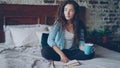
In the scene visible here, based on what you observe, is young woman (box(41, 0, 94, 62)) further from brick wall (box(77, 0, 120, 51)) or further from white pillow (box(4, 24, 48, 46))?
brick wall (box(77, 0, 120, 51))

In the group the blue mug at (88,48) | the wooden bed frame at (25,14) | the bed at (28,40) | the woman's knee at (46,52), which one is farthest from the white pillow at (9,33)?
the blue mug at (88,48)

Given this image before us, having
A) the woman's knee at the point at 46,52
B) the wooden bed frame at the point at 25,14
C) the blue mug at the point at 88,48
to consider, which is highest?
the wooden bed frame at the point at 25,14

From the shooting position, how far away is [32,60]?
261 centimetres

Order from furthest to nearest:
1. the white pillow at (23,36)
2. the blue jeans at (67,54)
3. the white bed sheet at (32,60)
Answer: the white pillow at (23,36)
the blue jeans at (67,54)
the white bed sheet at (32,60)

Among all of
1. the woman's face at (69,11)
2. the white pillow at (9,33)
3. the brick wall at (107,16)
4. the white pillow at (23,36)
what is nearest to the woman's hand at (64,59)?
the woman's face at (69,11)

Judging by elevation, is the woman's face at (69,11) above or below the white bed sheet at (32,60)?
above

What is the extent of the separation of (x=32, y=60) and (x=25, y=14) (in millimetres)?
1492

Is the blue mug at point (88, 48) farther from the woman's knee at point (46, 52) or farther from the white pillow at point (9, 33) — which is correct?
the white pillow at point (9, 33)

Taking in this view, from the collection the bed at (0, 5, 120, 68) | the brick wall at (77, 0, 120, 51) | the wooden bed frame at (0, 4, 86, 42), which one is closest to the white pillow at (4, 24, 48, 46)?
the bed at (0, 5, 120, 68)

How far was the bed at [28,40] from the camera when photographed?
8.19ft

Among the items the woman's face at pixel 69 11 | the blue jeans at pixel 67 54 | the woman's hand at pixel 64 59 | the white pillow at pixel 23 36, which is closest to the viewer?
Answer: the woman's hand at pixel 64 59

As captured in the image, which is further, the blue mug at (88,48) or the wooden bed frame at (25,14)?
the wooden bed frame at (25,14)

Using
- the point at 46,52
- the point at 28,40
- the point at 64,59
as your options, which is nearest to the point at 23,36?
the point at 28,40

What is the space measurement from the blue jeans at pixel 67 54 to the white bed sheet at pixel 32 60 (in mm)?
66
